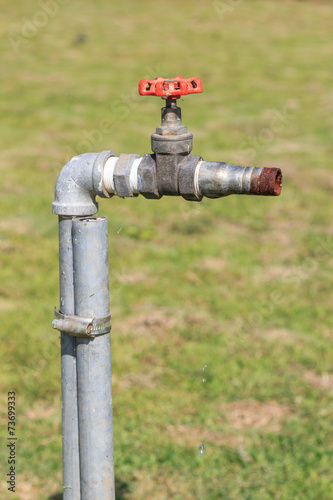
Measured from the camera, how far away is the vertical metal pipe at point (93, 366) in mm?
2932

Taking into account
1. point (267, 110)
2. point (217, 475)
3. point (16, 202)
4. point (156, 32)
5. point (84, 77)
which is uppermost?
point (156, 32)

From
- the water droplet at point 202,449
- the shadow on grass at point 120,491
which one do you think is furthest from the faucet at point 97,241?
the water droplet at point 202,449

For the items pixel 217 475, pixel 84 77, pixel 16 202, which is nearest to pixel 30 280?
pixel 16 202

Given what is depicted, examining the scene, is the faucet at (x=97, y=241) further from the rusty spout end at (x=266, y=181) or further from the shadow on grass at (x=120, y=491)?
the shadow on grass at (x=120, y=491)

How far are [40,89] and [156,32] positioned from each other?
10.4 m

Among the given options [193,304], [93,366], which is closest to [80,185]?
[93,366]

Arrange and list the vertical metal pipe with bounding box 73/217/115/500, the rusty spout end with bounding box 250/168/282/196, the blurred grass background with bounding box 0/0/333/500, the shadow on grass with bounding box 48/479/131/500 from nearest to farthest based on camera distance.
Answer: the rusty spout end with bounding box 250/168/282/196 → the vertical metal pipe with bounding box 73/217/115/500 → the shadow on grass with bounding box 48/479/131/500 → the blurred grass background with bounding box 0/0/333/500

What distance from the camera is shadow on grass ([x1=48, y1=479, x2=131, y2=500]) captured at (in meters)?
4.86

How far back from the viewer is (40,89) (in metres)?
20.5

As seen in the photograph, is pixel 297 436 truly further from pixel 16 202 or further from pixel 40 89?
pixel 40 89

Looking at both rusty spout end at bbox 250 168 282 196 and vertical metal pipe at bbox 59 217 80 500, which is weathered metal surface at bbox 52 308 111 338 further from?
rusty spout end at bbox 250 168 282 196

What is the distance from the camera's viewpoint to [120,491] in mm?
4949

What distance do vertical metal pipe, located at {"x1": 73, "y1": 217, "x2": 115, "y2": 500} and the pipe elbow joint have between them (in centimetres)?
9

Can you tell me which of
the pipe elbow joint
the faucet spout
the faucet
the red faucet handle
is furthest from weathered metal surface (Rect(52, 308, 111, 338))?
the red faucet handle
